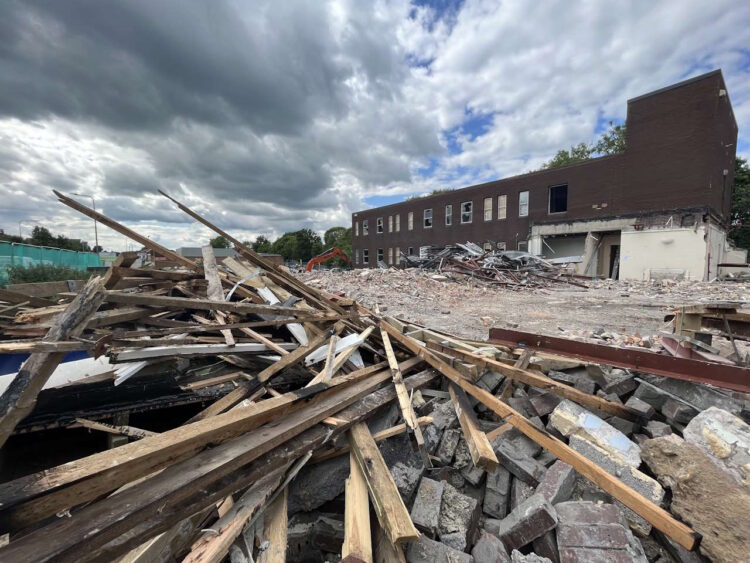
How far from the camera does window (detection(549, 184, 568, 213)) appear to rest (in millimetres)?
22237

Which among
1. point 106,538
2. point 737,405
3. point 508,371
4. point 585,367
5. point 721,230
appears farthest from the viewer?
point 721,230

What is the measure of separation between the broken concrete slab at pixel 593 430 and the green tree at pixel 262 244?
85.6 meters

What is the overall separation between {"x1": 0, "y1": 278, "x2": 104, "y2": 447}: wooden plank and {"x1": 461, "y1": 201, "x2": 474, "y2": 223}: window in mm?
27338

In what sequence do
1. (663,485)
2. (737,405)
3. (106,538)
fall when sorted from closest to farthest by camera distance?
1. (106,538)
2. (663,485)
3. (737,405)

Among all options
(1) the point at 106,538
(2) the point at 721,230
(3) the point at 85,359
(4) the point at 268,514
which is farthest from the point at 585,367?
(2) the point at 721,230

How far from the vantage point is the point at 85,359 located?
322cm

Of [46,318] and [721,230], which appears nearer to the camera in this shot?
[46,318]

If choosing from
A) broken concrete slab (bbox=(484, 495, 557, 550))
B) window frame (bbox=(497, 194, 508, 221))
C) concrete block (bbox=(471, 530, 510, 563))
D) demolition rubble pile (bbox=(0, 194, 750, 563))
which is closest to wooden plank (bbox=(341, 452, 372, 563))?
demolition rubble pile (bbox=(0, 194, 750, 563))

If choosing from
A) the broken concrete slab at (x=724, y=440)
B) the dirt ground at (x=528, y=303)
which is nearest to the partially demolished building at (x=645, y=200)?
the dirt ground at (x=528, y=303)

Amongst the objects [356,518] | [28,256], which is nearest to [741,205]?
A: [356,518]

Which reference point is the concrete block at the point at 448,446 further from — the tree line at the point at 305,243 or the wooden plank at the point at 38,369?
the tree line at the point at 305,243

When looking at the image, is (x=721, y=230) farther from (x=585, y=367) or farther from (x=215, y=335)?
(x=215, y=335)

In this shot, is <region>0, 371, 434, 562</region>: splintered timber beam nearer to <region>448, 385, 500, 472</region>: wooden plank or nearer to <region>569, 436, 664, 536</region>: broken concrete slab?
<region>448, 385, 500, 472</region>: wooden plank

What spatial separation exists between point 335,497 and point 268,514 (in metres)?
0.48
